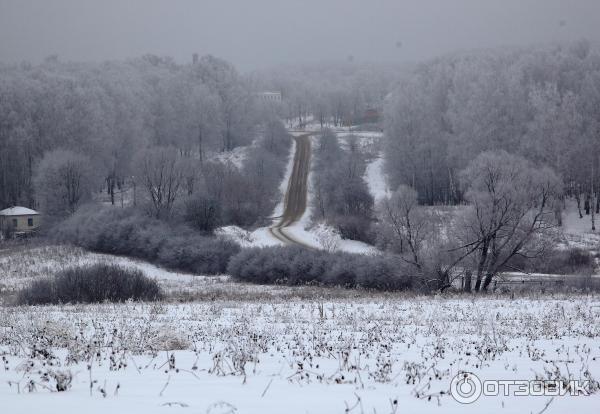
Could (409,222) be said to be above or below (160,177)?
below

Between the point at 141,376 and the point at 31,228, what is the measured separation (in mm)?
61287

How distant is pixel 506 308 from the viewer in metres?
15.9

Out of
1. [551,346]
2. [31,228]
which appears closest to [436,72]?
[31,228]

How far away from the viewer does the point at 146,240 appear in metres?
50.9

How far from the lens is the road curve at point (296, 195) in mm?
60716

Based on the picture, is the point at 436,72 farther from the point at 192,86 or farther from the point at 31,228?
the point at 31,228

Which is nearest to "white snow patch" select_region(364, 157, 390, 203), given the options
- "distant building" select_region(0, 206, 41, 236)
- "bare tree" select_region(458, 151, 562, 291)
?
"distant building" select_region(0, 206, 41, 236)

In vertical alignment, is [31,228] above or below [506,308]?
below

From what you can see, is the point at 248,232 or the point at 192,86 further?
the point at 192,86

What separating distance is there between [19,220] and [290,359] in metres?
61.5

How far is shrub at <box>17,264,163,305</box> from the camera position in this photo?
2330cm

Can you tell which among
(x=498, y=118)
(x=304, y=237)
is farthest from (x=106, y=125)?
(x=498, y=118)

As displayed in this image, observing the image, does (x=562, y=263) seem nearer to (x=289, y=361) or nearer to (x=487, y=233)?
(x=487, y=233)

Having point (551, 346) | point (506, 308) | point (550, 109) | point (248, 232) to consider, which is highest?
point (550, 109)
